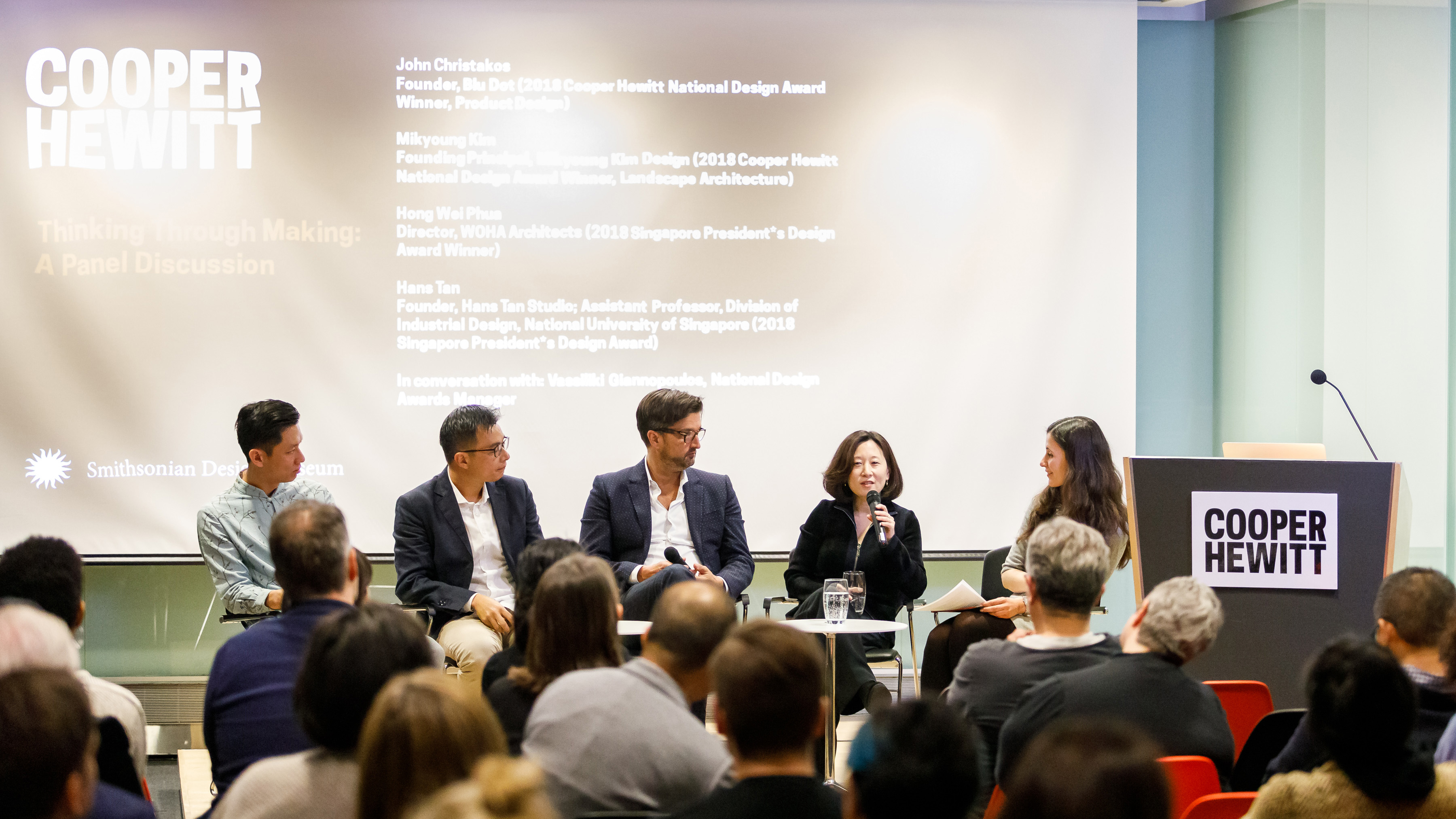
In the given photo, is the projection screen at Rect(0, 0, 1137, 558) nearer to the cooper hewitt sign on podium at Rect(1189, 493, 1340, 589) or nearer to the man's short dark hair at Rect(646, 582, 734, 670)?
the cooper hewitt sign on podium at Rect(1189, 493, 1340, 589)

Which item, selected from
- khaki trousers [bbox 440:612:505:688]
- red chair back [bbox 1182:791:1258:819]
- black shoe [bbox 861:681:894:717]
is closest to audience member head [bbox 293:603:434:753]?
red chair back [bbox 1182:791:1258:819]

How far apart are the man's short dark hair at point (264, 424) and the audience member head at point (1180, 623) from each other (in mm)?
3033

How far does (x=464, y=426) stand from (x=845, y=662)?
1602 mm

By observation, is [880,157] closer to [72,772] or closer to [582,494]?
[582,494]

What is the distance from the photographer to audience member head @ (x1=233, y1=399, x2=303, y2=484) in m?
4.13

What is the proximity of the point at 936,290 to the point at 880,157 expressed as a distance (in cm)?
63

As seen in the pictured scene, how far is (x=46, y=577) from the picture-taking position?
254 centimetres

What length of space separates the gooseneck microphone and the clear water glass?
203 cm

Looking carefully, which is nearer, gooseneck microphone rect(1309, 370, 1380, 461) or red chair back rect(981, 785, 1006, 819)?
red chair back rect(981, 785, 1006, 819)

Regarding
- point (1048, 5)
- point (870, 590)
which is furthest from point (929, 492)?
point (1048, 5)

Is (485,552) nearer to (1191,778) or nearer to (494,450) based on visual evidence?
(494,450)

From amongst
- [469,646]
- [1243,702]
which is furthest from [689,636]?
[469,646]

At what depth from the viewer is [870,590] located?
4.45 metres

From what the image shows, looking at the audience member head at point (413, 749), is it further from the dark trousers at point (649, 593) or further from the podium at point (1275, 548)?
the podium at point (1275, 548)
